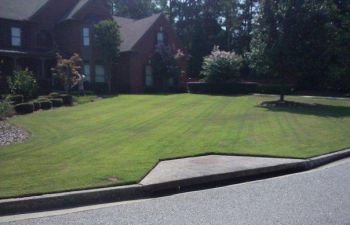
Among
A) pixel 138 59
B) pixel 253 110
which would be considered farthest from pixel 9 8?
pixel 253 110

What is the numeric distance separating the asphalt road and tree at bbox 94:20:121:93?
28.8m

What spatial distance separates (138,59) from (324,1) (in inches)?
684

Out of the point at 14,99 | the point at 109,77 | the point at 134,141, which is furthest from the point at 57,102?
the point at 134,141

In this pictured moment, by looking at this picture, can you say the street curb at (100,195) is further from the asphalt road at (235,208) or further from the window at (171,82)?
the window at (171,82)

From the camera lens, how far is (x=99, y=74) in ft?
124

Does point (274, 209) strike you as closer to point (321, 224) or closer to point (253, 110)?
point (321, 224)

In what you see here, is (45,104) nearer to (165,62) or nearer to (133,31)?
(165,62)

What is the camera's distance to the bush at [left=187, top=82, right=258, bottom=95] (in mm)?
36500

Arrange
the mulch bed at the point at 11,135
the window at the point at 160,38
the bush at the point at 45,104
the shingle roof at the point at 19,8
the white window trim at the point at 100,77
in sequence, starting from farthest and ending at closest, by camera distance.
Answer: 1. the window at the point at 160,38
2. the white window trim at the point at 100,77
3. the shingle roof at the point at 19,8
4. the bush at the point at 45,104
5. the mulch bed at the point at 11,135

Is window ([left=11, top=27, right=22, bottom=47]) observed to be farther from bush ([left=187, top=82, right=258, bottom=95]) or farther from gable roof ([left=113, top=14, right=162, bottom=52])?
bush ([left=187, top=82, right=258, bottom=95])

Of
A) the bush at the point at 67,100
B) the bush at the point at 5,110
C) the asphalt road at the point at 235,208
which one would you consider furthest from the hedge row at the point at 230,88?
the asphalt road at the point at 235,208

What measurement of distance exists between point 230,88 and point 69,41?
48.2 ft

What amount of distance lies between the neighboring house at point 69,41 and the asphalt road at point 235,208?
3002 cm

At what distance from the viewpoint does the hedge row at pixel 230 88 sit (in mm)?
36531
